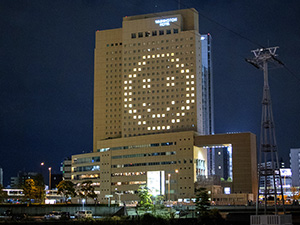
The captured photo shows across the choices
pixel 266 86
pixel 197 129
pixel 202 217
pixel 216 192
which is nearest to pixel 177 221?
pixel 202 217

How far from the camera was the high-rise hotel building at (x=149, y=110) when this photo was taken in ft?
491

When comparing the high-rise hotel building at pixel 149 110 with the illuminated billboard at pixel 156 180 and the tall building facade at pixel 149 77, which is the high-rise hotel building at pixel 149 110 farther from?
the tall building facade at pixel 149 77

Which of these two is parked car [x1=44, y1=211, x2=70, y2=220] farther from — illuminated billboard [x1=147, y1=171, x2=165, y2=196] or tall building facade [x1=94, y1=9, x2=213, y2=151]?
tall building facade [x1=94, y1=9, x2=213, y2=151]

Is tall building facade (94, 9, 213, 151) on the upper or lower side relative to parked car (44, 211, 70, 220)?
upper

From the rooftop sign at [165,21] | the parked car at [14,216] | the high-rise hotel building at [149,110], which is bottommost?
the parked car at [14,216]

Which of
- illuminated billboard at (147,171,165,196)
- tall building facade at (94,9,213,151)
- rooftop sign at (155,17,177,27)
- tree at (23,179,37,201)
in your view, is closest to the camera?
tree at (23,179,37,201)

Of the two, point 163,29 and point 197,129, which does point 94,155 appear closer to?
point 197,129

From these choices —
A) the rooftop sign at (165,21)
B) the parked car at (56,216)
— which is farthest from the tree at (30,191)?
the rooftop sign at (165,21)

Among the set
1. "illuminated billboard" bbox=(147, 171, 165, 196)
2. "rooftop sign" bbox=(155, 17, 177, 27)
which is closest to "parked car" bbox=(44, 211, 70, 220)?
"illuminated billboard" bbox=(147, 171, 165, 196)

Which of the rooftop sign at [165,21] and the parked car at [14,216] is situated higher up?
the rooftop sign at [165,21]

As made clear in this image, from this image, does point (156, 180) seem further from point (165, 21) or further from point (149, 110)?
point (165, 21)

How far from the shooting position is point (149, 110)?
162500 millimetres

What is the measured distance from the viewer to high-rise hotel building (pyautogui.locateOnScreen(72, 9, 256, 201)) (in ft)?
491

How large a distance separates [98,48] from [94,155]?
4134cm
